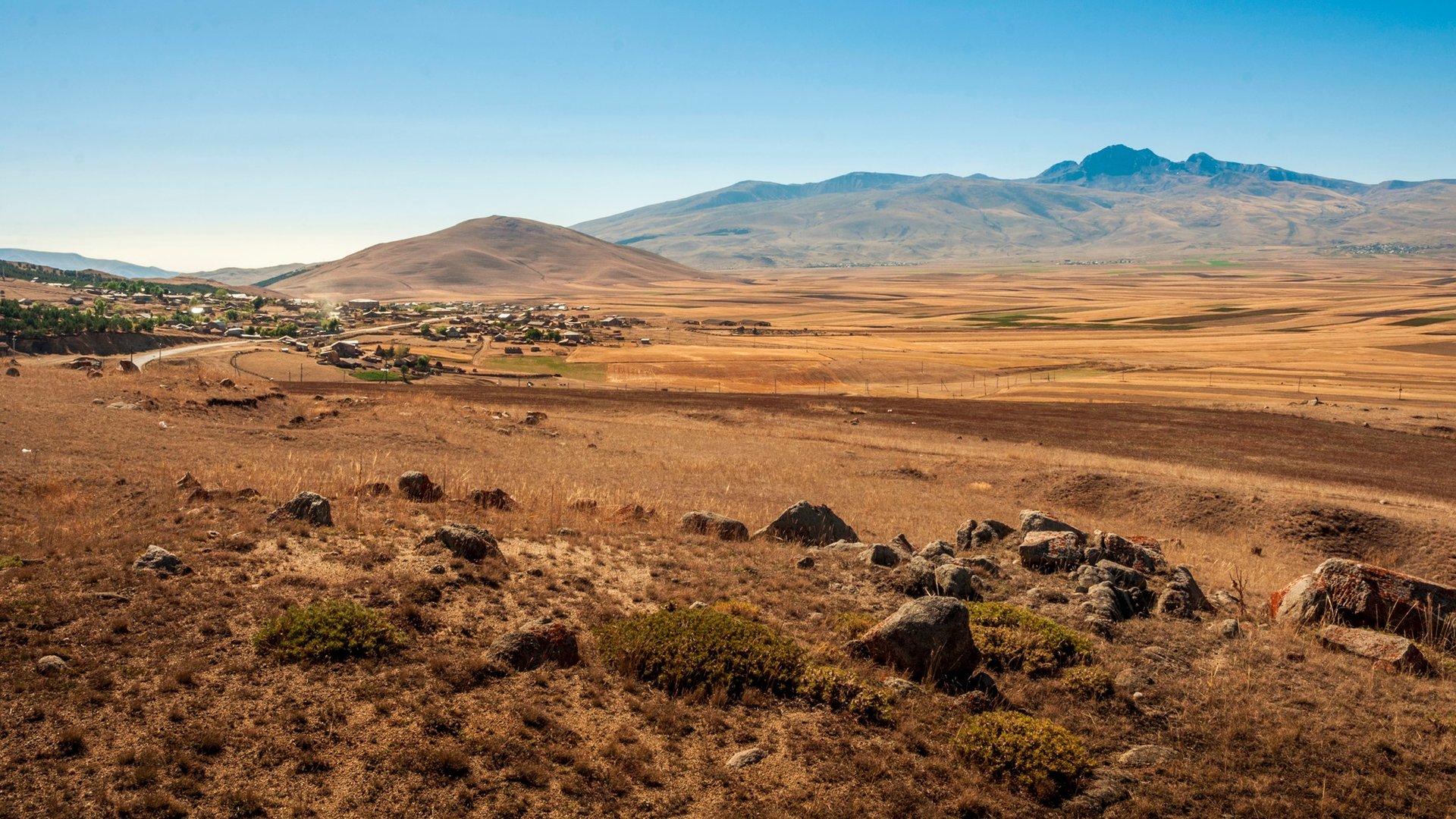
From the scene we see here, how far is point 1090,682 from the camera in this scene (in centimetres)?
1148

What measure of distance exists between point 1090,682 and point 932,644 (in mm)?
2230

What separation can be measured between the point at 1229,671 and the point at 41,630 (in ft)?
53.9

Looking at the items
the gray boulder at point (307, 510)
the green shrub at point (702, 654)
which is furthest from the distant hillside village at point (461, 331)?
the green shrub at point (702, 654)

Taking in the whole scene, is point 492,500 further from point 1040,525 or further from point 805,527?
point 1040,525

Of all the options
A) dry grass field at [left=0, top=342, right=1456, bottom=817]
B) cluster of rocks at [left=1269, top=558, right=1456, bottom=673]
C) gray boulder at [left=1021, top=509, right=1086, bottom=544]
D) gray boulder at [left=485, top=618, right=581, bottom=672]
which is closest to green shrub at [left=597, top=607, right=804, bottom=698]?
dry grass field at [left=0, top=342, right=1456, bottom=817]

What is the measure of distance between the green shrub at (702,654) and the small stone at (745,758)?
1.29 metres

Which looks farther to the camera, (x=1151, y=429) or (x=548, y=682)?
(x=1151, y=429)

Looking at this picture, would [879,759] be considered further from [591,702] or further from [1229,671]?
[1229,671]

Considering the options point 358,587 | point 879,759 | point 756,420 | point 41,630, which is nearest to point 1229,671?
point 879,759

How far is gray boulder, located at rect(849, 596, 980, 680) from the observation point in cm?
1162

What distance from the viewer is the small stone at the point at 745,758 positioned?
9.34m

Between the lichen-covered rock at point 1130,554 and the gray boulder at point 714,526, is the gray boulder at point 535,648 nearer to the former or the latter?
the gray boulder at point 714,526

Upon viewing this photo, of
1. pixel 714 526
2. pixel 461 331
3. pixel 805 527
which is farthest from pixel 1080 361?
pixel 461 331

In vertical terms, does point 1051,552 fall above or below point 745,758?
below
